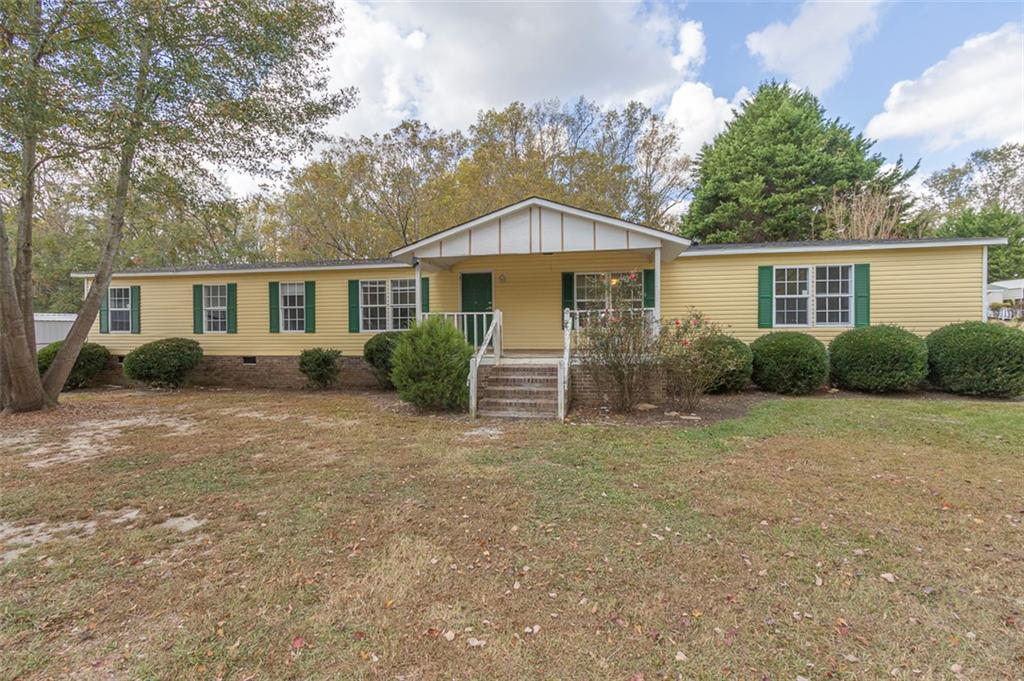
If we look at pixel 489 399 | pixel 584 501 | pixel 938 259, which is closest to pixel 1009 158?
pixel 938 259

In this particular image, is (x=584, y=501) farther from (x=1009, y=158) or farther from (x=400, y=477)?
(x=1009, y=158)

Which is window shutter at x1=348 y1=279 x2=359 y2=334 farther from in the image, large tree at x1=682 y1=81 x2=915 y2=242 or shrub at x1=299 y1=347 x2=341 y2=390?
large tree at x1=682 y1=81 x2=915 y2=242

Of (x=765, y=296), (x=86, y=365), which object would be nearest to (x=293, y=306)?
(x=86, y=365)

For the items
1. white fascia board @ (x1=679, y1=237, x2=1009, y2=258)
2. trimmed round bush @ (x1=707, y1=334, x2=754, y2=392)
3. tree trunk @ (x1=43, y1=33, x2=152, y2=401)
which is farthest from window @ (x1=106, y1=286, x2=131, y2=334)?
trimmed round bush @ (x1=707, y1=334, x2=754, y2=392)

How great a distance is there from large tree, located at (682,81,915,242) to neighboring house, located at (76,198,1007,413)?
12.0 metres

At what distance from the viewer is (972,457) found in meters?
4.95

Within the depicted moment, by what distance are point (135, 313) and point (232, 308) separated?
304cm

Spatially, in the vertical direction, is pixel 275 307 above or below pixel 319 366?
above

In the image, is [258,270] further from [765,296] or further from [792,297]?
[792,297]

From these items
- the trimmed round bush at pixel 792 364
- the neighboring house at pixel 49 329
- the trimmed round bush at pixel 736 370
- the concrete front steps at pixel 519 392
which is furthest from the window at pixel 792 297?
the neighboring house at pixel 49 329

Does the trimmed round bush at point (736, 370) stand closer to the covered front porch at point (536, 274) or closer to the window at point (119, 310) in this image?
the covered front porch at point (536, 274)

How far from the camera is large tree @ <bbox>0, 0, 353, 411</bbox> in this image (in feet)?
21.3

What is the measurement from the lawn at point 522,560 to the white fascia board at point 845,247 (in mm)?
5198

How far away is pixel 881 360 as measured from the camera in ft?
27.8
